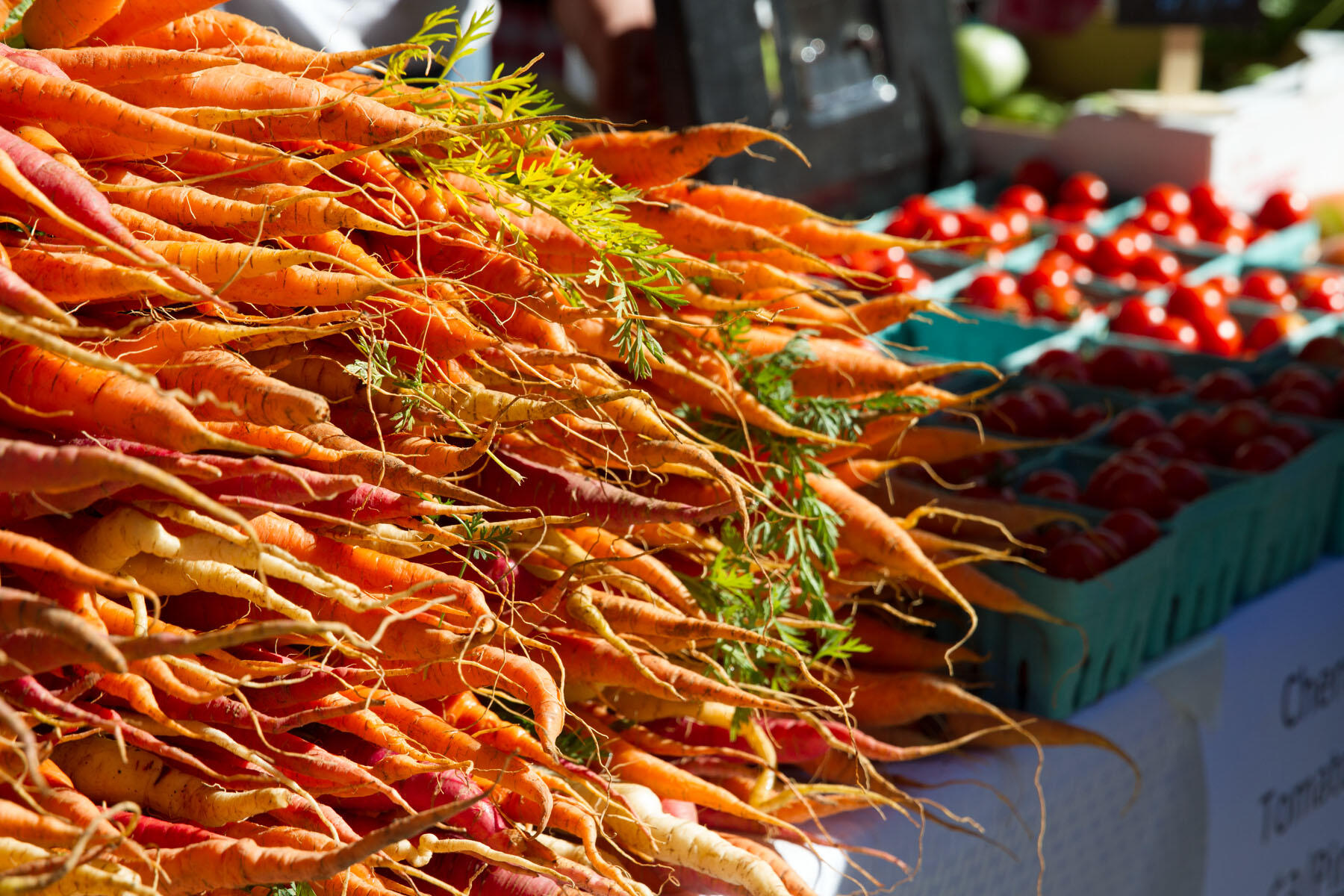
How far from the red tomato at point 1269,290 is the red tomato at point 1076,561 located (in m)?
1.45

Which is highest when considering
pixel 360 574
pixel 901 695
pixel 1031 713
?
pixel 360 574

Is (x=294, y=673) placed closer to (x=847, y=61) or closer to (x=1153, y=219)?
(x=847, y=61)

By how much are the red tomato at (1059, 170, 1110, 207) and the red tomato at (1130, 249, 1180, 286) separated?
1.58 feet

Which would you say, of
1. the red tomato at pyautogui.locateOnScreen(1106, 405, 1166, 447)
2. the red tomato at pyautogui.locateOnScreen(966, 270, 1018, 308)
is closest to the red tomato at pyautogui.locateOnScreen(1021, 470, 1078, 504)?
the red tomato at pyautogui.locateOnScreen(1106, 405, 1166, 447)

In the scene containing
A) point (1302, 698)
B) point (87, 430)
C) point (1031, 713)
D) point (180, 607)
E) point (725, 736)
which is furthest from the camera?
point (1302, 698)

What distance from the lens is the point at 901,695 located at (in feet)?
4.47

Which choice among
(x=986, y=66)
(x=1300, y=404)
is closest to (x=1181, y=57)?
(x=986, y=66)

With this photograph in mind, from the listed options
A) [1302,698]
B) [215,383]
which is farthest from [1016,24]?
[215,383]

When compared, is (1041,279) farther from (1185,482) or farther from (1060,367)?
(1185,482)

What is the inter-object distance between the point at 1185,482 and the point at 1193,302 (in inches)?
36.4

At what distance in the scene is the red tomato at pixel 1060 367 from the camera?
2299 mm

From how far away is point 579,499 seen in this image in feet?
3.43

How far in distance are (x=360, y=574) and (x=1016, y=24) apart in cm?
436

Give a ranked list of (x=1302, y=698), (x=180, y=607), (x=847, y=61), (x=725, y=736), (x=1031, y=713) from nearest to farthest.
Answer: (x=180, y=607) < (x=725, y=736) < (x=1031, y=713) < (x=1302, y=698) < (x=847, y=61)
